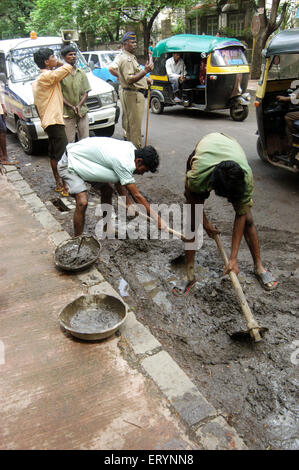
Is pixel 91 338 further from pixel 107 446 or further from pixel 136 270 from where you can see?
pixel 136 270

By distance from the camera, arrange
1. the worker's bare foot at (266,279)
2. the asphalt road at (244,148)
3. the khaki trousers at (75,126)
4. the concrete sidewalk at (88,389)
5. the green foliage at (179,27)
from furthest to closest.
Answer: the green foliage at (179,27) < the khaki trousers at (75,126) < the asphalt road at (244,148) < the worker's bare foot at (266,279) < the concrete sidewalk at (88,389)

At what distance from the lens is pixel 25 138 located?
7.00 m

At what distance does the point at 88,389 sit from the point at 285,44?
5.19 meters

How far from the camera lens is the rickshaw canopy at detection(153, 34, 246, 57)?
9.52 metres

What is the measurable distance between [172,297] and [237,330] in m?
0.72

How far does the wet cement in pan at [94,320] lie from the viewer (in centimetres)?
288

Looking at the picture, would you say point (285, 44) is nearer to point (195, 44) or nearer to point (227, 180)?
point (227, 180)

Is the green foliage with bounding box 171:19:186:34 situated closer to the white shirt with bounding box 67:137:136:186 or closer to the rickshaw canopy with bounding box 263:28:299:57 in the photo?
the rickshaw canopy with bounding box 263:28:299:57

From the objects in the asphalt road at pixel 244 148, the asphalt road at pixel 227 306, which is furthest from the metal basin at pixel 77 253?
the asphalt road at pixel 244 148

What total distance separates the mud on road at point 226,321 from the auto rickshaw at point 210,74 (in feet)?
20.5

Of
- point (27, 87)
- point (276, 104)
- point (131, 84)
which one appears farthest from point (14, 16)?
point (276, 104)

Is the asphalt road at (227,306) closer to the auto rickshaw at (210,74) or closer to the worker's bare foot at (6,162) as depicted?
the worker's bare foot at (6,162)

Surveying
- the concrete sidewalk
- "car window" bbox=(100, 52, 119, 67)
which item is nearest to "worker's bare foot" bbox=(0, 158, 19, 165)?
the concrete sidewalk

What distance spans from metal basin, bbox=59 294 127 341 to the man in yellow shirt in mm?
2881
